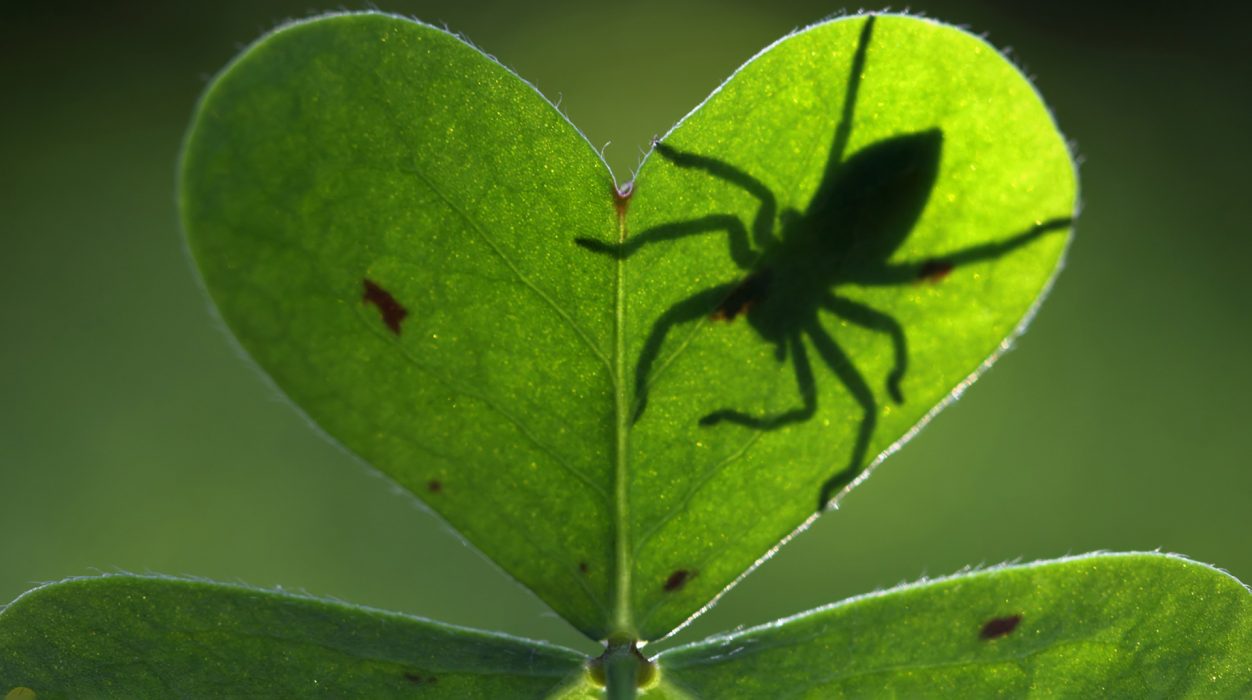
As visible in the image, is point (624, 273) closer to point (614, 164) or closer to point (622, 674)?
point (622, 674)

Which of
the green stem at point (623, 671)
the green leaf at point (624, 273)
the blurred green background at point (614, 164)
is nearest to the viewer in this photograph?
the green leaf at point (624, 273)

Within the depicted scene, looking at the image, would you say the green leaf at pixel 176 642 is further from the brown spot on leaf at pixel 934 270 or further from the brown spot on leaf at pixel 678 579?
the brown spot on leaf at pixel 934 270

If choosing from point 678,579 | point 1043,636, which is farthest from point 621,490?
point 1043,636

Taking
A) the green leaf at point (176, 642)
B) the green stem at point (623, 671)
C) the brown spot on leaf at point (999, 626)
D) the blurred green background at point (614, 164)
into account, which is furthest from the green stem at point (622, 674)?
the blurred green background at point (614, 164)

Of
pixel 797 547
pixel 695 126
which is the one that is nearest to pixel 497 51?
pixel 797 547

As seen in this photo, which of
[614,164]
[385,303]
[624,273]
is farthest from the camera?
[614,164]

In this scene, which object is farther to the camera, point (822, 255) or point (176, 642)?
point (822, 255)
